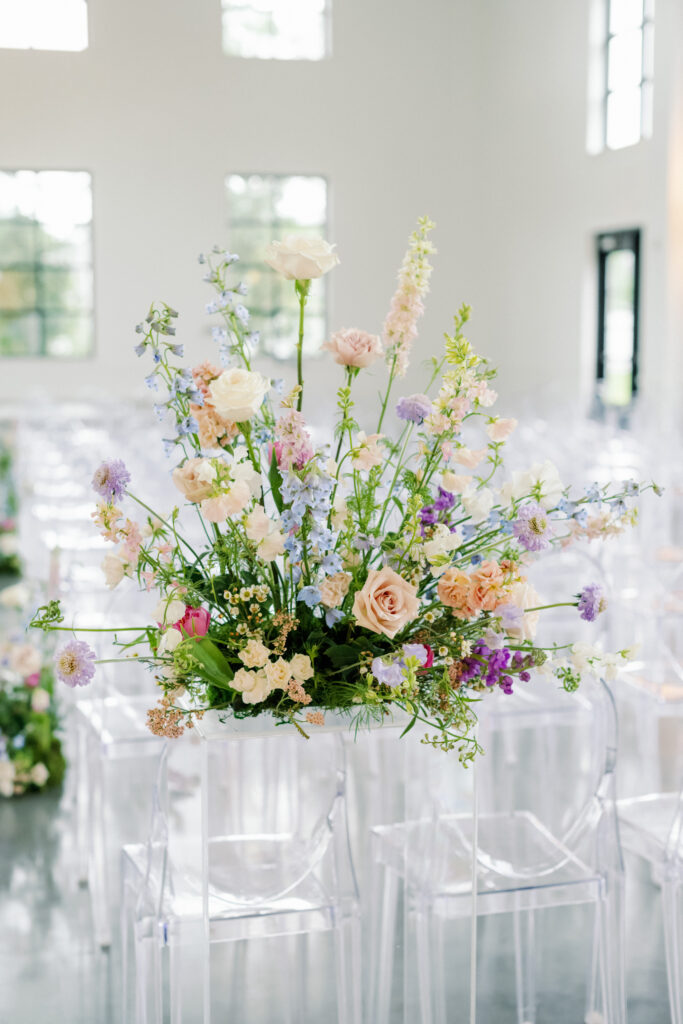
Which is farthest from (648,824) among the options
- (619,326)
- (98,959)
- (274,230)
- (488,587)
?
(274,230)

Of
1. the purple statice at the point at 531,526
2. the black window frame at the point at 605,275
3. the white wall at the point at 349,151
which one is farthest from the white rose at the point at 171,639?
the white wall at the point at 349,151

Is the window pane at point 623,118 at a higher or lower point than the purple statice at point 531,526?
higher

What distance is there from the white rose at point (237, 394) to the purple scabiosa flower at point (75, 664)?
348 mm

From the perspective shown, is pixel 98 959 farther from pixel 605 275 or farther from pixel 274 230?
pixel 274 230

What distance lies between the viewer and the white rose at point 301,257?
1721mm

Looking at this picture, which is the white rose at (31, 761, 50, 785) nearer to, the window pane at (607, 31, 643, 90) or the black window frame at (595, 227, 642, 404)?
the black window frame at (595, 227, 642, 404)

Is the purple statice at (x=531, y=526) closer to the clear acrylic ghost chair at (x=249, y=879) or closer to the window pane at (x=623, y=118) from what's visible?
the clear acrylic ghost chair at (x=249, y=879)

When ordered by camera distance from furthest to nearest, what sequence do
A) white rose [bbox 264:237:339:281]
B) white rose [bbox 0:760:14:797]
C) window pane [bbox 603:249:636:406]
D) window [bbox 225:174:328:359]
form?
window [bbox 225:174:328:359] → window pane [bbox 603:249:636:406] → white rose [bbox 0:760:14:797] → white rose [bbox 264:237:339:281]

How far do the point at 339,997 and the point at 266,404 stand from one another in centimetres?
92

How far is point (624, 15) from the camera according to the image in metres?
10.3

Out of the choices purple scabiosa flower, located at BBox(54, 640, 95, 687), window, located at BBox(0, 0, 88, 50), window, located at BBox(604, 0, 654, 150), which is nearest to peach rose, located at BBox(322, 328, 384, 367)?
purple scabiosa flower, located at BBox(54, 640, 95, 687)

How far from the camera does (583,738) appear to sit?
14.3 ft

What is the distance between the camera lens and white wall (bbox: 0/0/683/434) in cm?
1212

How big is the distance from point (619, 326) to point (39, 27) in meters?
6.21
